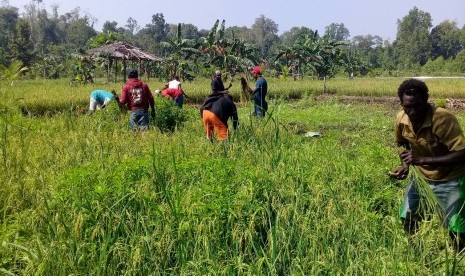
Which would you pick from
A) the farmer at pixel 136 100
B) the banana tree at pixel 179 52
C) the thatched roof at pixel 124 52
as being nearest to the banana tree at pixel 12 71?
the farmer at pixel 136 100

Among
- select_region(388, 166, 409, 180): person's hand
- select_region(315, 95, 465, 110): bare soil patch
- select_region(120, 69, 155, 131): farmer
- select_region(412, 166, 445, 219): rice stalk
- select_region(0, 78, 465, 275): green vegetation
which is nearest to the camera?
select_region(412, 166, 445, 219): rice stalk

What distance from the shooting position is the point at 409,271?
208 cm

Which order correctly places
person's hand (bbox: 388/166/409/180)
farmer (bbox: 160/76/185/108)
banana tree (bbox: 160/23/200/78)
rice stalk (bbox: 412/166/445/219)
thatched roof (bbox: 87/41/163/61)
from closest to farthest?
rice stalk (bbox: 412/166/445/219) < person's hand (bbox: 388/166/409/180) < farmer (bbox: 160/76/185/108) < thatched roof (bbox: 87/41/163/61) < banana tree (bbox: 160/23/200/78)

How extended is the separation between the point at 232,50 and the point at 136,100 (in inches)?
797

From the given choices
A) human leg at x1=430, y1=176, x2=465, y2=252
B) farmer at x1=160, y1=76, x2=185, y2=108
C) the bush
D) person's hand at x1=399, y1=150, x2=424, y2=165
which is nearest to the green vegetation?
human leg at x1=430, y1=176, x2=465, y2=252

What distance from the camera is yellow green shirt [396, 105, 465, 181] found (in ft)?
9.04

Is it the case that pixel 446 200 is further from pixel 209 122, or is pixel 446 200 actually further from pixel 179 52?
pixel 179 52

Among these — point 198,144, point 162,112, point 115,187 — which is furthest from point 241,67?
point 115,187

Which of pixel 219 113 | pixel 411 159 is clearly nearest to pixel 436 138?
pixel 411 159

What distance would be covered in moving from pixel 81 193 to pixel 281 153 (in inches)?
69.5

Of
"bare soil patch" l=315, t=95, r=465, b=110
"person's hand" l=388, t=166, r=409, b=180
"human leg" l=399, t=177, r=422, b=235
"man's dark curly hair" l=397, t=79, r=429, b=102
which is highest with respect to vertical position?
"man's dark curly hair" l=397, t=79, r=429, b=102

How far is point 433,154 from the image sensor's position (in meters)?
2.90

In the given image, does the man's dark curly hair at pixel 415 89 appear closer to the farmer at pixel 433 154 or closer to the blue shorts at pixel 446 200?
the farmer at pixel 433 154

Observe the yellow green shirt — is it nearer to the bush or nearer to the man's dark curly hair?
the man's dark curly hair
